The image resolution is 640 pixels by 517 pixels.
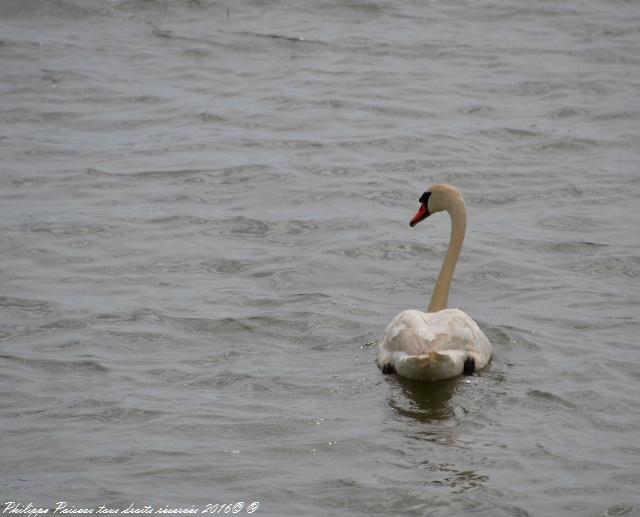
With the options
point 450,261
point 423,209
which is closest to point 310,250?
point 423,209

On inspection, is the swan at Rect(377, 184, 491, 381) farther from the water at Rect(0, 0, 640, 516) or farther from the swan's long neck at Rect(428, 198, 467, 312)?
the swan's long neck at Rect(428, 198, 467, 312)

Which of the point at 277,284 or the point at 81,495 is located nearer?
the point at 81,495

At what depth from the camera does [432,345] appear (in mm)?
8203

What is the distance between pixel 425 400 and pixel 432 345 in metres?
0.38

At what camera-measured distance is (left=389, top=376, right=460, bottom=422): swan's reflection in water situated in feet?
25.5

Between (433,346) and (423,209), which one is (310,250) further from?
(433,346)

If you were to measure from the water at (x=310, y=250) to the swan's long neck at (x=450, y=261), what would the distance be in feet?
1.25

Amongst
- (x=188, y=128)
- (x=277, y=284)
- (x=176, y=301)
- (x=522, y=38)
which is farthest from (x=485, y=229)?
(x=522, y=38)

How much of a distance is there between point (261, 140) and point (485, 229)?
3.51m

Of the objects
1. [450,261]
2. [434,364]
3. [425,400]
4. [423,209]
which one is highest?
[423,209]

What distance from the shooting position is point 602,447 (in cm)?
725

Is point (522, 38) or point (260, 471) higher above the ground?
point (522, 38)

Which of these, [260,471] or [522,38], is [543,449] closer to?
[260,471]

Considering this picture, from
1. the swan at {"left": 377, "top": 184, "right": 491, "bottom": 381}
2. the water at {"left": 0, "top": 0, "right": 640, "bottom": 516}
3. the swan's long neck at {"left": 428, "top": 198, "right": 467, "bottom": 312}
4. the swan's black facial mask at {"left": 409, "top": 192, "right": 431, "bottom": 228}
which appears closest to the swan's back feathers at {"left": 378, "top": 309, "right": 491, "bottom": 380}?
the swan at {"left": 377, "top": 184, "right": 491, "bottom": 381}
